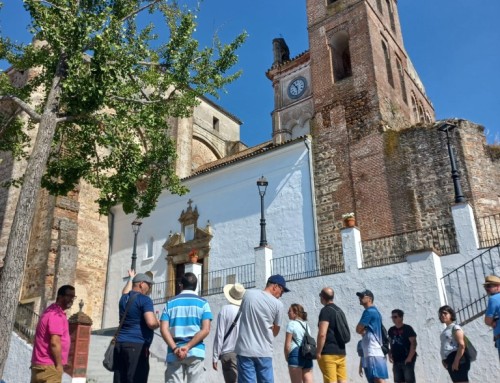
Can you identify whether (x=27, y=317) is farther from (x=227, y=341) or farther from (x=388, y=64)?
(x=388, y=64)

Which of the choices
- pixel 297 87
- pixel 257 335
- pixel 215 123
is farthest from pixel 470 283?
pixel 215 123

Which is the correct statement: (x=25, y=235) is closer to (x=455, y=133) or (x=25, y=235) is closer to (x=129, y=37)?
(x=129, y=37)

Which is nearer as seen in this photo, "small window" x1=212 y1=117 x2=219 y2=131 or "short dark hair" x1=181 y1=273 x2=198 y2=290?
"short dark hair" x1=181 y1=273 x2=198 y2=290

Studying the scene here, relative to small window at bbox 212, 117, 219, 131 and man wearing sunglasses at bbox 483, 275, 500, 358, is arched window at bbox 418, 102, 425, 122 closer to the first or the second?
small window at bbox 212, 117, 219, 131

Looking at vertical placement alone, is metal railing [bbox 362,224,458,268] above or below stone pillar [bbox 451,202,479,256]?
above

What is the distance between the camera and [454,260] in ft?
34.0

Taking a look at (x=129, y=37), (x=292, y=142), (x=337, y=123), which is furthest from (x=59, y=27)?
(x=337, y=123)

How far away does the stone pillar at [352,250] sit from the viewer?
11359 mm

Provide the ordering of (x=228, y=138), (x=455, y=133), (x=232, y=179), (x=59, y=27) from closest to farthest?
(x=59, y=27)
(x=455, y=133)
(x=232, y=179)
(x=228, y=138)

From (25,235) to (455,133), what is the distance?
44.2ft

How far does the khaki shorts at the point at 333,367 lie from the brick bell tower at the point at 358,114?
10.2 metres

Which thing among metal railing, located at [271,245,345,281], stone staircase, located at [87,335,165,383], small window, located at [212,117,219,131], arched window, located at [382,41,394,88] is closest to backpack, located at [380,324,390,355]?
stone staircase, located at [87,335,165,383]

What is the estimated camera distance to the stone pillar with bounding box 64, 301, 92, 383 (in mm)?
11422

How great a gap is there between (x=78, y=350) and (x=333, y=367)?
8.48 metres
